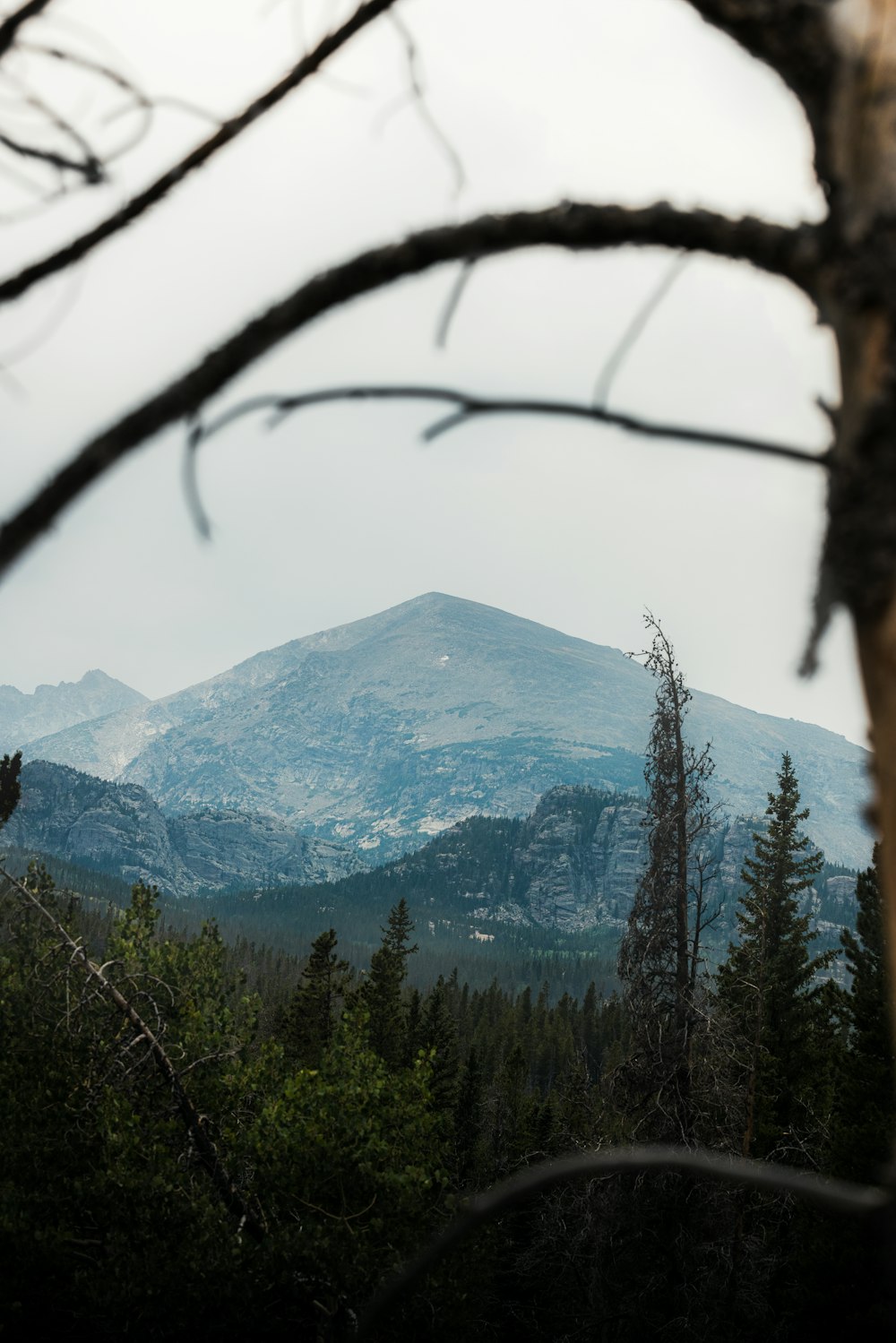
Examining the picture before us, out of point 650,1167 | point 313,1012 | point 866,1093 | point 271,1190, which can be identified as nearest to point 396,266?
point 650,1167

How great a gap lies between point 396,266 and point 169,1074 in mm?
11929

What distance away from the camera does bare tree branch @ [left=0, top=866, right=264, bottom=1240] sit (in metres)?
10.4

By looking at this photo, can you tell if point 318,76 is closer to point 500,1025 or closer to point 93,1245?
point 93,1245

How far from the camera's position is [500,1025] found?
8431 cm

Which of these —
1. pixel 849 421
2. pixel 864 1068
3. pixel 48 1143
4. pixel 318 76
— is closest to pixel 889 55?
pixel 849 421

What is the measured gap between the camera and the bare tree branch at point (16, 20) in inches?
61.9

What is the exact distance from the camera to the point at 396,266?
119 cm

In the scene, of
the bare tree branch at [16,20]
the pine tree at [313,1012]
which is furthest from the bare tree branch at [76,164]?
the pine tree at [313,1012]

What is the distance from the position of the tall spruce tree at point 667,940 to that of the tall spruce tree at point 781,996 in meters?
7.75

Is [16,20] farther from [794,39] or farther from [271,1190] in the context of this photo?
[271,1190]

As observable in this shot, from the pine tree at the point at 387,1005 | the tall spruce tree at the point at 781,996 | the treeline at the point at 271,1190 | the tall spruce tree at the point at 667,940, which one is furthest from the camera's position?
the pine tree at the point at 387,1005

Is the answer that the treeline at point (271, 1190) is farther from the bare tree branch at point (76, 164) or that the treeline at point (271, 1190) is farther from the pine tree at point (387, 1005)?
the pine tree at point (387, 1005)

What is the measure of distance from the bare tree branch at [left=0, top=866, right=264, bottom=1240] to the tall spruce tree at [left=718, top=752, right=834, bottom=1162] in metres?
13.4

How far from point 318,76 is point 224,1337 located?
42.0 ft
